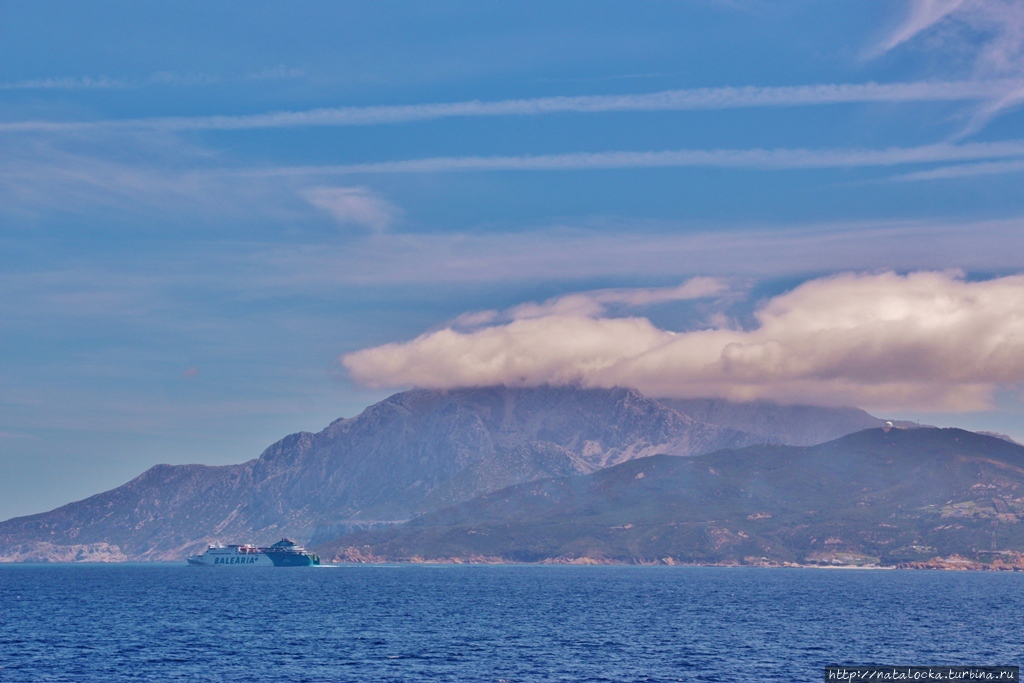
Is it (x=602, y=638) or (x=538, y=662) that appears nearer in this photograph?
(x=538, y=662)

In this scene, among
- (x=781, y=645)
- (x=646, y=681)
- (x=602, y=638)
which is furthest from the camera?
(x=602, y=638)

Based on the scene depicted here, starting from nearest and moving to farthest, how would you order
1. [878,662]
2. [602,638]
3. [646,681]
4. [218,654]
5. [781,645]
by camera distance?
[646,681]
[878,662]
[218,654]
[781,645]
[602,638]

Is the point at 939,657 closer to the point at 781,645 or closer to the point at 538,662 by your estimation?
the point at 781,645

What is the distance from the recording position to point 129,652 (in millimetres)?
171375

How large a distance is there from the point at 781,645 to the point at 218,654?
93.3 metres

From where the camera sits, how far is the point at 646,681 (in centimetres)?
13850

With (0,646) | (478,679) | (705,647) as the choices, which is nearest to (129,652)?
(0,646)

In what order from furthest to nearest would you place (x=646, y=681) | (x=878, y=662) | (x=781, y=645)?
(x=781, y=645)
(x=878, y=662)
(x=646, y=681)

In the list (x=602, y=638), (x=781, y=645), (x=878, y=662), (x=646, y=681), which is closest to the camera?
(x=646, y=681)

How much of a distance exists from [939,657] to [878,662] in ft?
48.6

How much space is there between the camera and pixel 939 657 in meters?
164

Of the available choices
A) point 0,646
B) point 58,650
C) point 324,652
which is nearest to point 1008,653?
point 324,652

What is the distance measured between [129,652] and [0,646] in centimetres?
2951

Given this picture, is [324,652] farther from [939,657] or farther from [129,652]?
[939,657]
